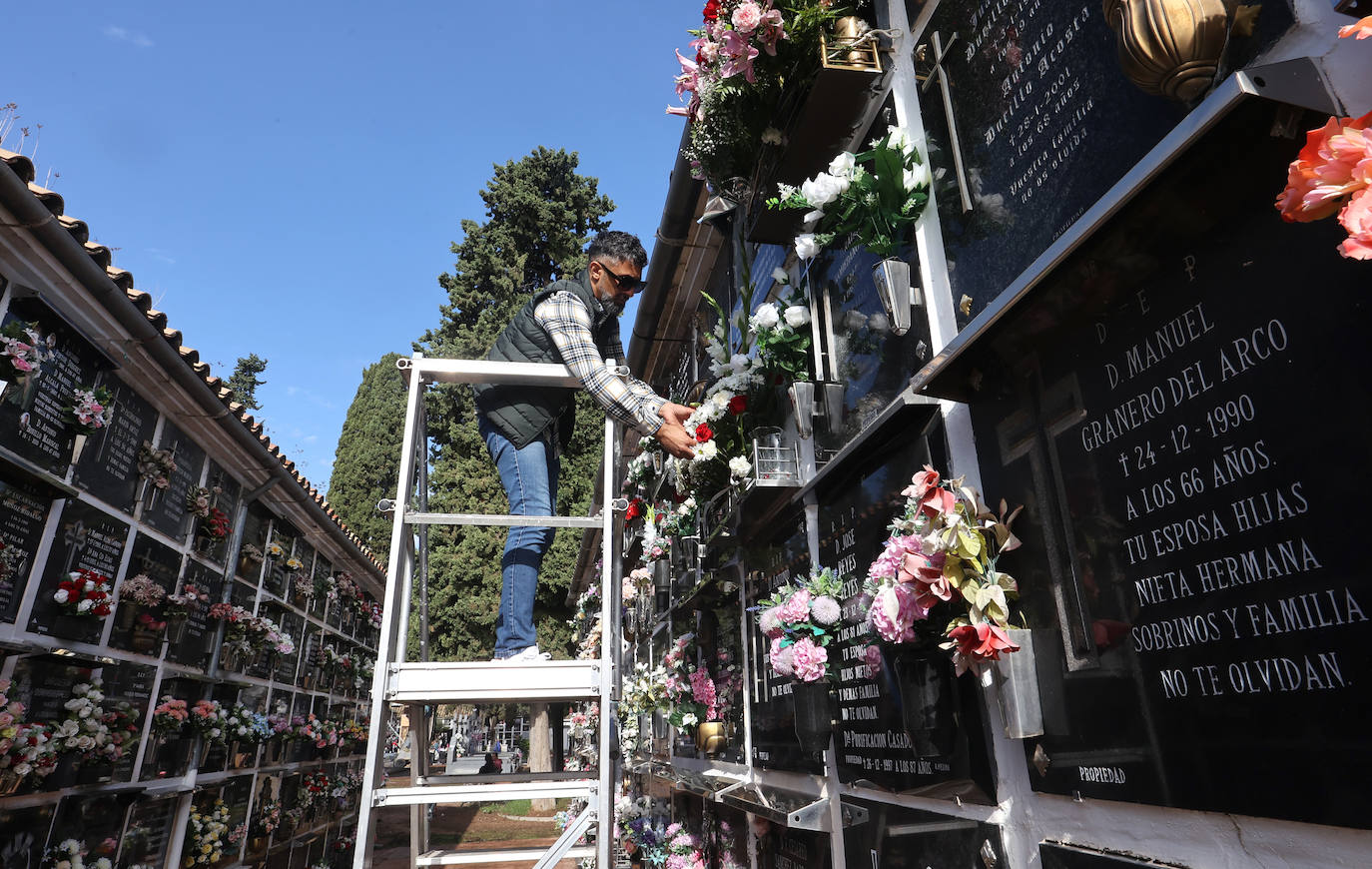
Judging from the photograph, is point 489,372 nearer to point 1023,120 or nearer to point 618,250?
point 618,250

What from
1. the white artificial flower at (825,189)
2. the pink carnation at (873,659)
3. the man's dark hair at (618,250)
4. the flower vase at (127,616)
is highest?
the man's dark hair at (618,250)

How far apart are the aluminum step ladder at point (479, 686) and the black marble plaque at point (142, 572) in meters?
3.68

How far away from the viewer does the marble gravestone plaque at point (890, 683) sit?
2.47m

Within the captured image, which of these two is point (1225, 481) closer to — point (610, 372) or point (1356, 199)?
point (1356, 199)

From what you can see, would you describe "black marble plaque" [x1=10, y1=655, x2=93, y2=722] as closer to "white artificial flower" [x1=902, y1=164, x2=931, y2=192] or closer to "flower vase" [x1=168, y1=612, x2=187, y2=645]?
"flower vase" [x1=168, y1=612, x2=187, y2=645]

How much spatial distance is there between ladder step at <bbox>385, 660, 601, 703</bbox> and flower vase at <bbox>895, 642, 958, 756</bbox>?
1.23 metres

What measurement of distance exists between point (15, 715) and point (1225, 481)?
590 cm

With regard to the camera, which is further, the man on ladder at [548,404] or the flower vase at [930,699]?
the man on ladder at [548,404]

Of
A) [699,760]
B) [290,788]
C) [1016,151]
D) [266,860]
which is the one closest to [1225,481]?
[1016,151]

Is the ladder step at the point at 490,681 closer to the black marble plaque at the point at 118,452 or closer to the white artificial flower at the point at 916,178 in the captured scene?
the white artificial flower at the point at 916,178

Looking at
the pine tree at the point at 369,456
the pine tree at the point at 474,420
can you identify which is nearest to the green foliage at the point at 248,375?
the pine tree at the point at 369,456

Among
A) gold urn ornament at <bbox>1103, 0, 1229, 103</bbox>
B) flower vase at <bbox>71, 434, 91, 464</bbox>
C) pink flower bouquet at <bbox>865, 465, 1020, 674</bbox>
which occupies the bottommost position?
pink flower bouquet at <bbox>865, 465, 1020, 674</bbox>

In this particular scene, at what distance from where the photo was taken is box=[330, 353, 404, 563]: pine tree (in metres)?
26.8

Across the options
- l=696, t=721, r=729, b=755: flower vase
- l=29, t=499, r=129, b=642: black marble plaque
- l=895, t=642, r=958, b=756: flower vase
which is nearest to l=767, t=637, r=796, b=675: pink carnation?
l=895, t=642, r=958, b=756: flower vase
